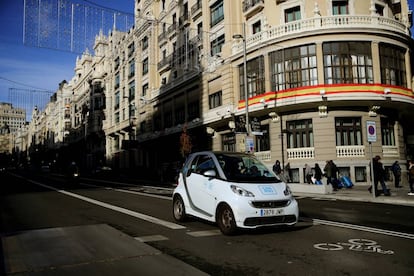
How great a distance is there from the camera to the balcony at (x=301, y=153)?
25013mm

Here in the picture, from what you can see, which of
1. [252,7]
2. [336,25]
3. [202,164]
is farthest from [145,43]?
[202,164]

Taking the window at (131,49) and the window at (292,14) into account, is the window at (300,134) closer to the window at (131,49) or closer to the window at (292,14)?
the window at (292,14)

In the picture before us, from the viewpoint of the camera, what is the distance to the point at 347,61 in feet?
81.3

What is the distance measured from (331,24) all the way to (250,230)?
2050cm

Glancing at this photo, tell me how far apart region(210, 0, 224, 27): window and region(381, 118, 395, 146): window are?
53.4ft

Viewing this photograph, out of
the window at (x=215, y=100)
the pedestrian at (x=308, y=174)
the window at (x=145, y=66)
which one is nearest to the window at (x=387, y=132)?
the pedestrian at (x=308, y=174)

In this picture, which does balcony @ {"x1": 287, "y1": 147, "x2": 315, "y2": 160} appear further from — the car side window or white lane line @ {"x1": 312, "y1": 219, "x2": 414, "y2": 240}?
the car side window

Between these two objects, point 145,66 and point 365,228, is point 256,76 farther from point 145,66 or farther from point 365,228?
point 145,66

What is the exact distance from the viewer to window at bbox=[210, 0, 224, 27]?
33531mm

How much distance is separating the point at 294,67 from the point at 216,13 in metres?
12.2

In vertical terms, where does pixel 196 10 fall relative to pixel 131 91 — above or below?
above

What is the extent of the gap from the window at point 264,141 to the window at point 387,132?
7.90 m

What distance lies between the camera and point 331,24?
24484 mm

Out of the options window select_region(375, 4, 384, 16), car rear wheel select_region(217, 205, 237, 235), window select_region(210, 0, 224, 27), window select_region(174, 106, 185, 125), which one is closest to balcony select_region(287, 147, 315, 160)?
window select_region(375, 4, 384, 16)
